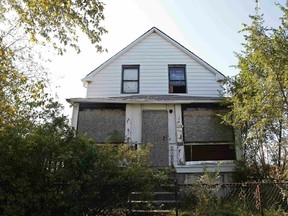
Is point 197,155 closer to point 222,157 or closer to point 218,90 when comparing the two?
point 222,157

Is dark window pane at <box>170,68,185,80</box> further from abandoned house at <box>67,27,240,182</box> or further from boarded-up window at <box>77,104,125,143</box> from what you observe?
boarded-up window at <box>77,104,125,143</box>

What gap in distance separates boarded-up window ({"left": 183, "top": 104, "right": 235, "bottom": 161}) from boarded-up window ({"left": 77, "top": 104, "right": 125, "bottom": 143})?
3037 mm

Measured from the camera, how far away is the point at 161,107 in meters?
11.8

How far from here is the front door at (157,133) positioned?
11.2 m

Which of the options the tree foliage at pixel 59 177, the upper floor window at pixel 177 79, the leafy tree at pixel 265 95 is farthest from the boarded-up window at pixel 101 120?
the tree foliage at pixel 59 177

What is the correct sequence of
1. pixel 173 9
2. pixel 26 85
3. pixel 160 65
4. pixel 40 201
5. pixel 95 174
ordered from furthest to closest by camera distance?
pixel 160 65 < pixel 26 85 < pixel 173 9 < pixel 95 174 < pixel 40 201

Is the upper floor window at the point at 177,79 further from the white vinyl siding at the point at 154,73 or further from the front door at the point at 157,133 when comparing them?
the front door at the point at 157,133

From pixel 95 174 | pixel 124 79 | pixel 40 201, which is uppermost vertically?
pixel 124 79

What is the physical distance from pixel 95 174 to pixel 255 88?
603cm

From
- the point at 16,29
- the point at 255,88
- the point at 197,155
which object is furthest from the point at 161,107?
the point at 16,29

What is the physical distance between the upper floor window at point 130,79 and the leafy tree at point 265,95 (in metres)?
5.21

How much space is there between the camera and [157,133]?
11.5 metres

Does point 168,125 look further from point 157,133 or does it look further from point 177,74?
point 177,74

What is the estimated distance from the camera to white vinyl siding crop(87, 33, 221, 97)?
13.3 meters
